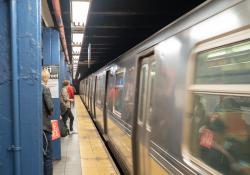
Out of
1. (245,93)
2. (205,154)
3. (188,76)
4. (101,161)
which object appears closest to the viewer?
(245,93)

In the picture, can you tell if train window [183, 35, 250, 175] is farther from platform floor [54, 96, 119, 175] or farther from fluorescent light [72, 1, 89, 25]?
fluorescent light [72, 1, 89, 25]

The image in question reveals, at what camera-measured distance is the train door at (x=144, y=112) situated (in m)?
4.55

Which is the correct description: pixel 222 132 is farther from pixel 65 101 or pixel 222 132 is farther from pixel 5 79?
pixel 65 101

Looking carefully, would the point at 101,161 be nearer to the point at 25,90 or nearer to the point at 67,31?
the point at 25,90

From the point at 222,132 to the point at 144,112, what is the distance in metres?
2.48

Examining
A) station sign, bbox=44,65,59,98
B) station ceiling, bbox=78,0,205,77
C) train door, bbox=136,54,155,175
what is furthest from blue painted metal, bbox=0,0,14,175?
station ceiling, bbox=78,0,205,77

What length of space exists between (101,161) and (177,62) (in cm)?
351

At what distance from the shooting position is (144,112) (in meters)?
4.84

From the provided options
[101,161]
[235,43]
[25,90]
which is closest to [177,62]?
[235,43]

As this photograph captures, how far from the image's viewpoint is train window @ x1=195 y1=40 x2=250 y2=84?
2.16 m

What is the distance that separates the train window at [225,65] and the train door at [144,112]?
5.69 feet

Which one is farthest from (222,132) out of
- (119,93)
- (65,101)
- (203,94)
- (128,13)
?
(65,101)

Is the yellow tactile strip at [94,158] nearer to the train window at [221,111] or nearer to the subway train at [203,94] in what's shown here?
the subway train at [203,94]

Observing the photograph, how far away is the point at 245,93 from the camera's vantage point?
210 cm
